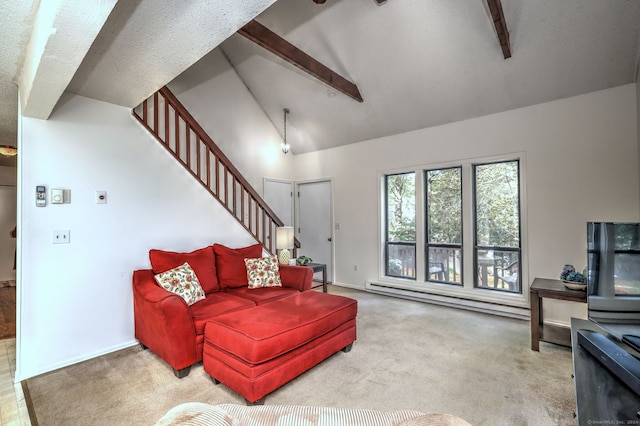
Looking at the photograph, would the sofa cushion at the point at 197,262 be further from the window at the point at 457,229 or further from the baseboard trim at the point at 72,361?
the window at the point at 457,229

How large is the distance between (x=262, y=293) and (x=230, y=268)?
0.53 m

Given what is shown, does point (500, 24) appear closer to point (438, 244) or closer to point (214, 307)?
point (438, 244)

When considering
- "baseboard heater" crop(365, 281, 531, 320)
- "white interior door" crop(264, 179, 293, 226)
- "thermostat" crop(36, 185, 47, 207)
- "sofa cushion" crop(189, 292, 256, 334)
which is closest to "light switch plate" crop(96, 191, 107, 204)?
"thermostat" crop(36, 185, 47, 207)

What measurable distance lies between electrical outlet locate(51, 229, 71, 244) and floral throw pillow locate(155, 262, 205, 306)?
814 millimetres

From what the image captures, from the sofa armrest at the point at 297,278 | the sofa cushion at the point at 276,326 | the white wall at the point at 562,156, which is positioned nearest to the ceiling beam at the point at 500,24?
the white wall at the point at 562,156

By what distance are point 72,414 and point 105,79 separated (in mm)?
2394

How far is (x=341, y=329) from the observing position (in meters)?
2.62

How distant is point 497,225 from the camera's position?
12.8 ft

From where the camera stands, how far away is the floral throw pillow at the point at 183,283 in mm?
2678

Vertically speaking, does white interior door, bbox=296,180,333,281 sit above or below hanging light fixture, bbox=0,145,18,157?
below

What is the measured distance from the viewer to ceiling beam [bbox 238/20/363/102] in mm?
3288

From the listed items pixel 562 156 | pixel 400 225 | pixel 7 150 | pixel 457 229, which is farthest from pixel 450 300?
pixel 7 150

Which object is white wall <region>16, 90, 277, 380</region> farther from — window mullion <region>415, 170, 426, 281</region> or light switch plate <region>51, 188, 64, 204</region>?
window mullion <region>415, 170, 426, 281</region>

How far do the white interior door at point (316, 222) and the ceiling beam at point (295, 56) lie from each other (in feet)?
6.09
